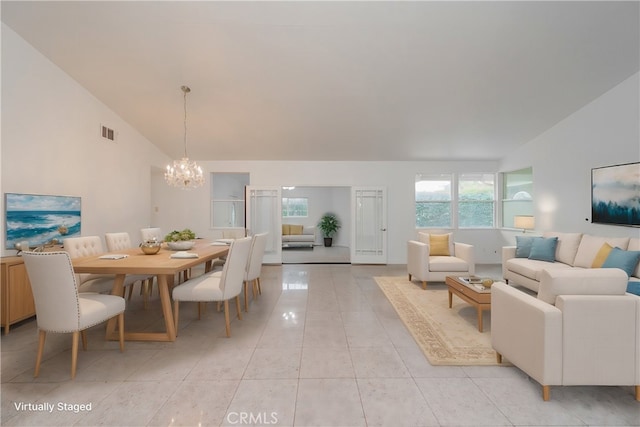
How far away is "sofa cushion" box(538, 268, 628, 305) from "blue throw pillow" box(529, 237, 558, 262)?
3.05 meters

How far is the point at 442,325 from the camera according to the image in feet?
10.8

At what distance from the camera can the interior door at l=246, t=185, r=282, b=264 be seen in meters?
7.08

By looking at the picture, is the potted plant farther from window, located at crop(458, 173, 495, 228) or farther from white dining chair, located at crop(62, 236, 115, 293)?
white dining chair, located at crop(62, 236, 115, 293)

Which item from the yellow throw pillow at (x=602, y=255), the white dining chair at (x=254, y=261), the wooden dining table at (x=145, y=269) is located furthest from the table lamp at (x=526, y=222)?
the wooden dining table at (x=145, y=269)

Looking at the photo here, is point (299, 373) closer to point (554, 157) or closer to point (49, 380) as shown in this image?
point (49, 380)

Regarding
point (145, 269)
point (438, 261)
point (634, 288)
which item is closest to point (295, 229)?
point (438, 261)

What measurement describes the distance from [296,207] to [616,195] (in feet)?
29.8

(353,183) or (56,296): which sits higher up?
(353,183)

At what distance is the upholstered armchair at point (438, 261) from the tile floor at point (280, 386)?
1.87m

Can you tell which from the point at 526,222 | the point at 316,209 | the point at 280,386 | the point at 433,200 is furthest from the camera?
the point at 316,209

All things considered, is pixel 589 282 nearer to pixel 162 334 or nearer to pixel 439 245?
pixel 439 245

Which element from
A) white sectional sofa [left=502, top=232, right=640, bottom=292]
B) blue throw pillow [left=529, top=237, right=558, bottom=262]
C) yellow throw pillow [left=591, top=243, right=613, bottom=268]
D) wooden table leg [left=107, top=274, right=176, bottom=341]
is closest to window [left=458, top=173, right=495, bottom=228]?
white sectional sofa [left=502, top=232, right=640, bottom=292]

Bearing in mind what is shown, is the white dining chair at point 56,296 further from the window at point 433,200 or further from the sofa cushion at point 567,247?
the window at point 433,200

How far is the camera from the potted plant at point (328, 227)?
1095 centimetres
